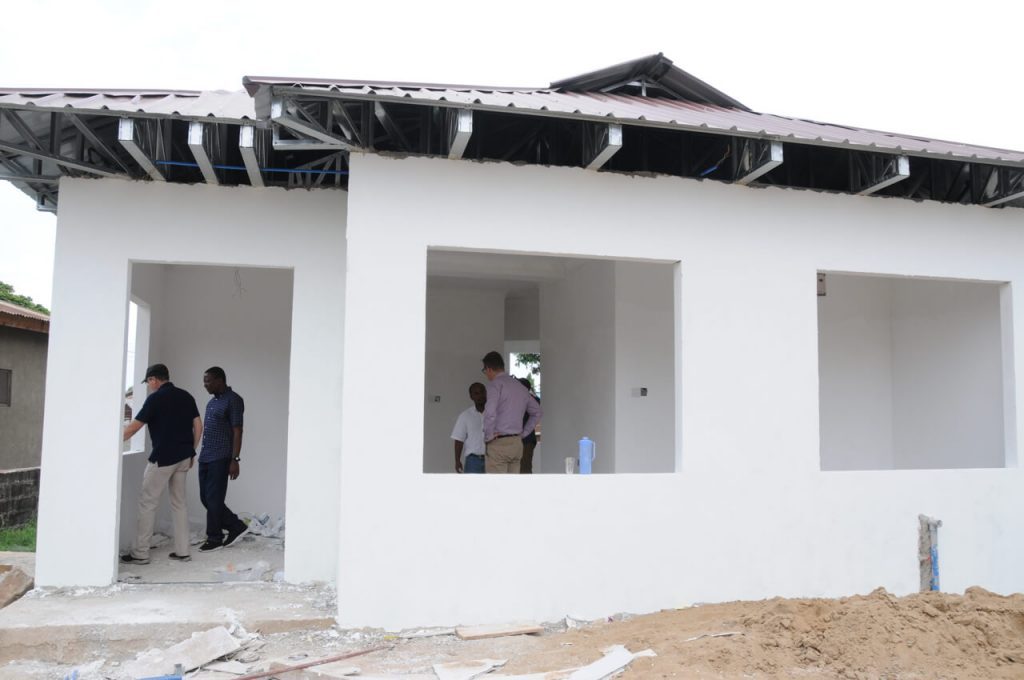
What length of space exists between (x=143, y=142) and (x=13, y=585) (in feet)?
11.3

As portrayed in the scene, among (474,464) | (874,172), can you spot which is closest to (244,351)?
(474,464)

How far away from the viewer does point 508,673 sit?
4.90m

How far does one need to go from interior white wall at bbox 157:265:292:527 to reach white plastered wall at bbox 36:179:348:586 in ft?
8.17

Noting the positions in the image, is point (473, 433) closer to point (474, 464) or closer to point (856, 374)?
point (474, 464)

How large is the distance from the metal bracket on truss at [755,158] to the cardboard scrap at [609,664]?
3.53 metres

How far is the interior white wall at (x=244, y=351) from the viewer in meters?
9.15

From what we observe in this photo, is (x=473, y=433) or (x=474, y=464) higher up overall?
(x=473, y=433)

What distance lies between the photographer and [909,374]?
29.0 ft

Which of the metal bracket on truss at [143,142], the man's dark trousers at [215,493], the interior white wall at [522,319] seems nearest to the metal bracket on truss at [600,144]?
the metal bracket on truss at [143,142]

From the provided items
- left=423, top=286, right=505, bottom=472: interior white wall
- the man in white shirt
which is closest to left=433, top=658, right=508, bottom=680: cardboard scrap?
the man in white shirt

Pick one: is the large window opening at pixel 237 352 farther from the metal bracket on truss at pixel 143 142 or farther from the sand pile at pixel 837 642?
the sand pile at pixel 837 642

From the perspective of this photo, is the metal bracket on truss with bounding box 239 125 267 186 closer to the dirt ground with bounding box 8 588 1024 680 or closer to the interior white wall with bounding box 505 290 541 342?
the dirt ground with bounding box 8 588 1024 680

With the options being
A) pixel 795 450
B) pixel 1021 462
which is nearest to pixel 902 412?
pixel 1021 462

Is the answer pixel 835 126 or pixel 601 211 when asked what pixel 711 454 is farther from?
pixel 835 126
